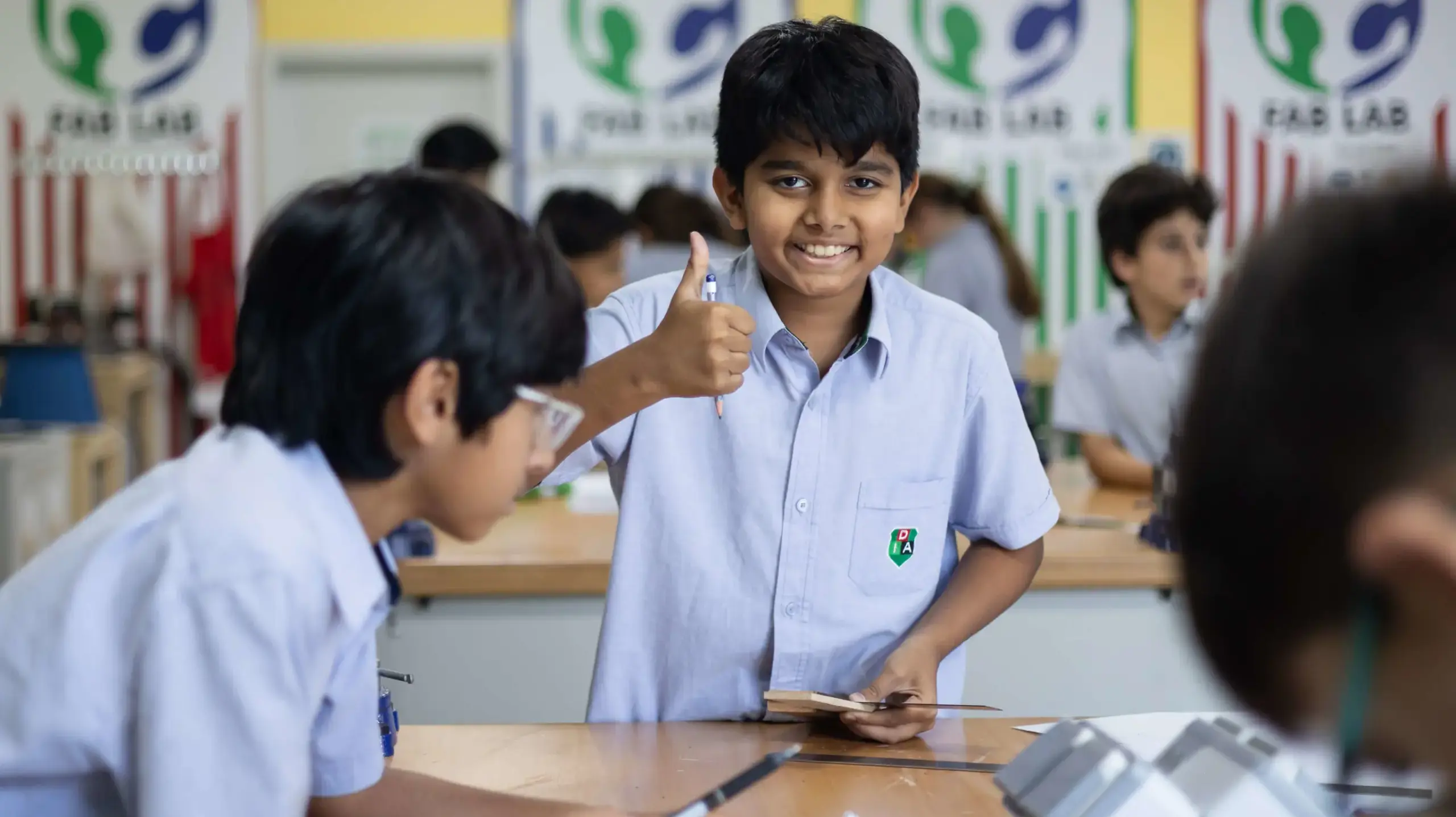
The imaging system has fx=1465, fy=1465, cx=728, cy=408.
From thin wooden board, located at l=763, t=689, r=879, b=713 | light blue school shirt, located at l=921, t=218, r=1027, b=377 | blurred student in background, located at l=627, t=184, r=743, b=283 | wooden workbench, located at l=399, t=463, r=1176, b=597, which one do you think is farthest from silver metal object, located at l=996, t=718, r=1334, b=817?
light blue school shirt, located at l=921, t=218, r=1027, b=377

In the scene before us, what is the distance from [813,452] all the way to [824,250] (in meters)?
0.21

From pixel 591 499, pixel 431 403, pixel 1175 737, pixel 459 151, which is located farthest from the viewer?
pixel 459 151

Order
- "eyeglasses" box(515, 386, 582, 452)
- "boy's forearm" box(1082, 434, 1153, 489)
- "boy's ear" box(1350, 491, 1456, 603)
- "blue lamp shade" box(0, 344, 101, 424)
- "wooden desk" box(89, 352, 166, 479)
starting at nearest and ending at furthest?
"boy's ear" box(1350, 491, 1456, 603), "eyeglasses" box(515, 386, 582, 452), "boy's forearm" box(1082, 434, 1153, 489), "blue lamp shade" box(0, 344, 101, 424), "wooden desk" box(89, 352, 166, 479)

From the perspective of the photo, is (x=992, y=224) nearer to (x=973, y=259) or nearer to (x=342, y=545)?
(x=973, y=259)

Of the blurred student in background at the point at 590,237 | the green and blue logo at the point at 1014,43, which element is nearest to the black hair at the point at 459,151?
the blurred student in background at the point at 590,237

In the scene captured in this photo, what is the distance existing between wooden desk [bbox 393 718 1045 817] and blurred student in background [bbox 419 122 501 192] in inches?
115

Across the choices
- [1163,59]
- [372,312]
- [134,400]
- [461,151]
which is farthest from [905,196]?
[134,400]

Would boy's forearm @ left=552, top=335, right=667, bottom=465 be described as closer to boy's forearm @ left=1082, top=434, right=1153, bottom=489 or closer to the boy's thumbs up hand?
the boy's thumbs up hand

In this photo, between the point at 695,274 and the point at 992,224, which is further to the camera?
the point at 992,224

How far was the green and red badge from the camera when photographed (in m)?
1.52

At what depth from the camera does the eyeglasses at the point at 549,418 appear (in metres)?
1.02

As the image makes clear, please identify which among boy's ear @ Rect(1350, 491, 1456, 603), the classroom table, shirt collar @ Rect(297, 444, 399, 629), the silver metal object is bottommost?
the classroom table

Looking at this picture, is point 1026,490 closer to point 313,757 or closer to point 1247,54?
point 313,757

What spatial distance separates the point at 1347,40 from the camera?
638cm
